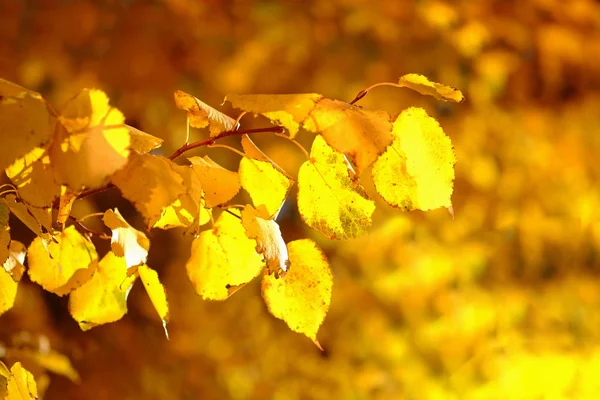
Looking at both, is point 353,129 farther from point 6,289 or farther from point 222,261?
point 6,289

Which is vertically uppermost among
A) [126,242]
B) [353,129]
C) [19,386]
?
[353,129]

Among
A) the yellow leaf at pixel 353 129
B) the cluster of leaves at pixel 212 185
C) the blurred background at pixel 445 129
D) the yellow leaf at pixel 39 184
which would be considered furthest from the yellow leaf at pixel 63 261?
the blurred background at pixel 445 129

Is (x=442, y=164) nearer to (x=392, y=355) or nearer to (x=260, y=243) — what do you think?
(x=260, y=243)

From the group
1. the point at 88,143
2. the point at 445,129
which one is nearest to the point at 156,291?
the point at 88,143

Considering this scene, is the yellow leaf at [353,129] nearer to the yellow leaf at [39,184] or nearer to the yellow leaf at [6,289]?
the yellow leaf at [39,184]

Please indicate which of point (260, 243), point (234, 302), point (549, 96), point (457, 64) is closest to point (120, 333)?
point (234, 302)
